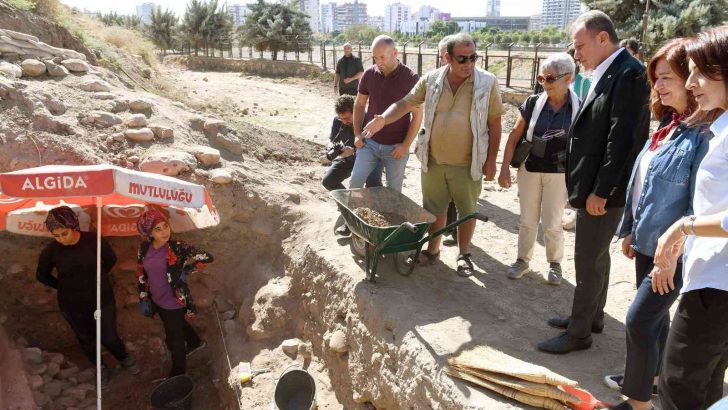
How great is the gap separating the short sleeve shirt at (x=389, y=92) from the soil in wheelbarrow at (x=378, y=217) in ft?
2.23

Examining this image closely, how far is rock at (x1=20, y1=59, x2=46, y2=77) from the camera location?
19.4 ft

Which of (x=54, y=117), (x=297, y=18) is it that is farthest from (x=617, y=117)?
(x=297, y=18)

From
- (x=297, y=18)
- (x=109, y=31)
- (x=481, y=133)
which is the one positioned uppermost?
(x=297, y=18)

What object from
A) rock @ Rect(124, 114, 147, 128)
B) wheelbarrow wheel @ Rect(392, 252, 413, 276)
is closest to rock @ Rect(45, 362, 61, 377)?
rock @ Rect(124, 114, 147, 128)

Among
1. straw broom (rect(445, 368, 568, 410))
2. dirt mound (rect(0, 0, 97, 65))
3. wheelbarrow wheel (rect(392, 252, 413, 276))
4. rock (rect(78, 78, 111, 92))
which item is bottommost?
straw broom (rect(445, 368, 568, 410))

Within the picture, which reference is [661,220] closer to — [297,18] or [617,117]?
[617,117]

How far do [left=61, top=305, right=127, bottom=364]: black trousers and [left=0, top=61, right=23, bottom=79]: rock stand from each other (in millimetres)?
2701

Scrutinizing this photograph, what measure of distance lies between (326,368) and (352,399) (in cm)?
42

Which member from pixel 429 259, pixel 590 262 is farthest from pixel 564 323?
pixel 429 259

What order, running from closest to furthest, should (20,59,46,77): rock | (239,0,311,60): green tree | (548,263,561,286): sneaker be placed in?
(548,263,561,286): sneaker, (20,59,46,77): rock, (239,0,311,60): green tree

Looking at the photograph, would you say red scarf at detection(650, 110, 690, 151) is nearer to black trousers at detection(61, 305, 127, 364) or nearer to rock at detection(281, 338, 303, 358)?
rock at detection(281, 338, 303, 358)

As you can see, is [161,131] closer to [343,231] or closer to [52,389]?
[343,231]

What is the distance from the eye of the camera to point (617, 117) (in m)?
2.93

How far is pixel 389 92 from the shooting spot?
465cm
